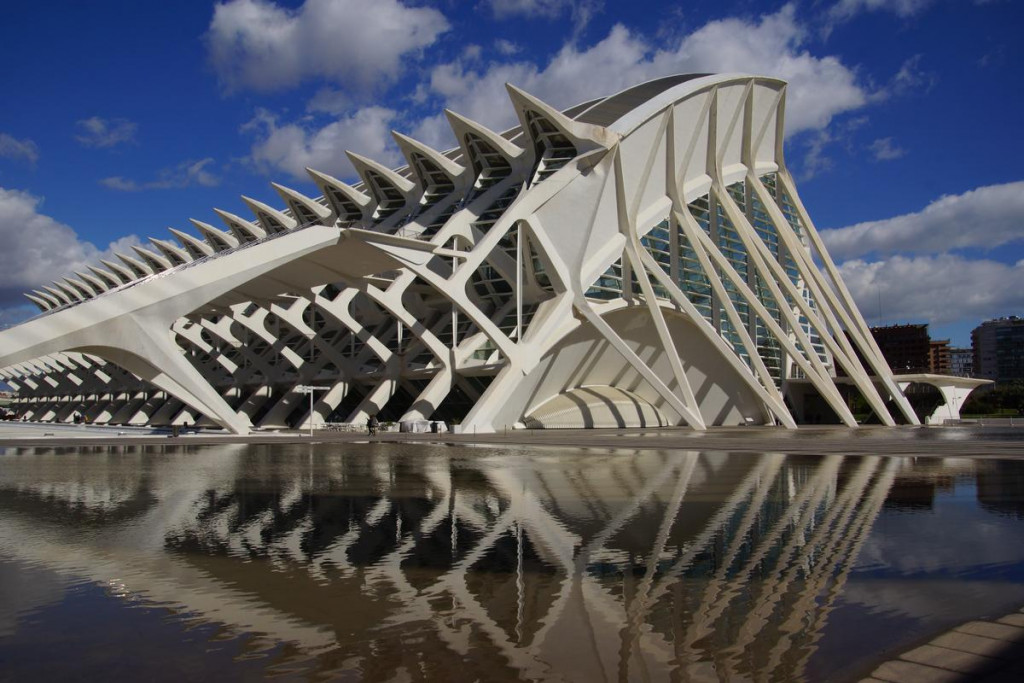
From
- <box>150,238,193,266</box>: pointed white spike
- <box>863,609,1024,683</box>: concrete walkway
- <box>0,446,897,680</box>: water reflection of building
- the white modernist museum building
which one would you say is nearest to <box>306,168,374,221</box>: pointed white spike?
the white modernist museum building

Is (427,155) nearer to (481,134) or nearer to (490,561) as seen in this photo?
(481,134)

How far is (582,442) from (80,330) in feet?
43.2

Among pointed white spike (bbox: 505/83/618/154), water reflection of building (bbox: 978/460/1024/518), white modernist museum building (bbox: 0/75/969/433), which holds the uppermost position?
pointed white spike (bbox: 505/83/618/154)

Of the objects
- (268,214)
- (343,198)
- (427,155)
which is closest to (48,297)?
(268,214)

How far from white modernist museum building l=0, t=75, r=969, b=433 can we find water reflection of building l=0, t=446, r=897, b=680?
14492mm

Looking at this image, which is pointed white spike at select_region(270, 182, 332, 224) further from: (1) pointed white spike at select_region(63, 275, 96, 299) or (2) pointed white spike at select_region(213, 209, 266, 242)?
(1) pointed white spike at select_region(63, 275, 96, 299)

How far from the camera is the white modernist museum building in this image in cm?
2616


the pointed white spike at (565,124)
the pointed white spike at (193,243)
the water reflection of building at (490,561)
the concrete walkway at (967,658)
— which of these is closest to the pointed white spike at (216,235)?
the pointed white spike at (193,243)

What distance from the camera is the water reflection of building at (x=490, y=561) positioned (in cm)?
403

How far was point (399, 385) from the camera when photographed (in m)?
33.3

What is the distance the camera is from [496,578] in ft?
18.1

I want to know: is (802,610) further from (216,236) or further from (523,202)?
(216,236)

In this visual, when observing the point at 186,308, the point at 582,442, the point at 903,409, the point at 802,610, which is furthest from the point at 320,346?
the point at 802,610

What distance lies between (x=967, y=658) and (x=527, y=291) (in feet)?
93.5
